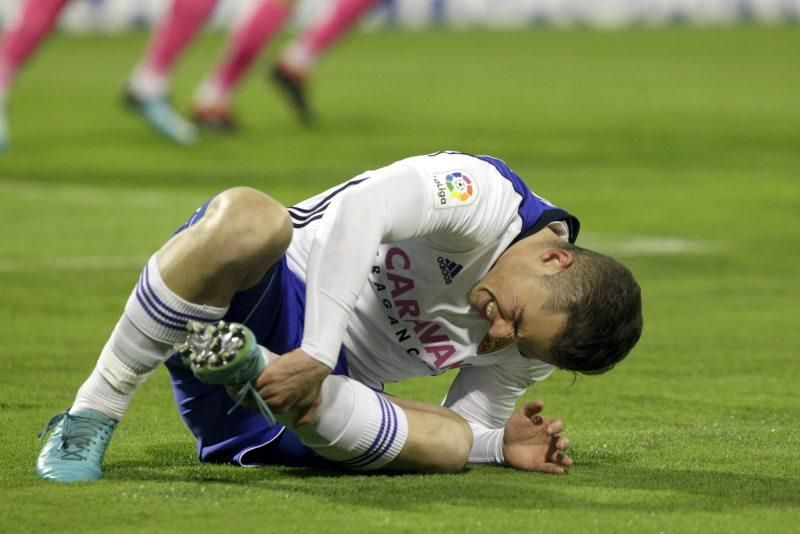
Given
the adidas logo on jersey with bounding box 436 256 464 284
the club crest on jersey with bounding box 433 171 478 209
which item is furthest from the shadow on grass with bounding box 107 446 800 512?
the club crest on jersey with bounding box 433 171 478 209

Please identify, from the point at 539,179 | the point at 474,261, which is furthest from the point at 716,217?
the point at 474,261

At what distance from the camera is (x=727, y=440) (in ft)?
12.3

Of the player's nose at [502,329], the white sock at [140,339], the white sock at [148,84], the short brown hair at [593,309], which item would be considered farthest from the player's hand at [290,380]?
the white sock at [148,84]

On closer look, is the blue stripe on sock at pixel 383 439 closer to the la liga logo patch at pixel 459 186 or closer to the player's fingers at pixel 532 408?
the player's fingers at pixel 532 408

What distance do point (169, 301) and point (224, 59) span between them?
9.15 meters

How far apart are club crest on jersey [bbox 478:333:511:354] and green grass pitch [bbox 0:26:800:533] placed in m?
0.24

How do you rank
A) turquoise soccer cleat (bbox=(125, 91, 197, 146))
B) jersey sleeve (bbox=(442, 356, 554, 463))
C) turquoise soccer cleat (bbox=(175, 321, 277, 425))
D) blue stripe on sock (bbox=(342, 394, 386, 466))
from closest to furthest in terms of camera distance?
1. turquoise soccer cleat (bbox=(175, 321, 277, 425))
2. blue stripe on sock (bbox=(342, 394, 386, 466))
3. jersey sleeve (bbox=(442, 356, 554, 463))
4. turquoise soccer cleat (bbox=(125, 91, 197, 146))

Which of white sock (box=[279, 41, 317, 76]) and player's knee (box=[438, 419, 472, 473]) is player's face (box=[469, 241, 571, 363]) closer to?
player's knee (box=[438, 419, 472, 473])

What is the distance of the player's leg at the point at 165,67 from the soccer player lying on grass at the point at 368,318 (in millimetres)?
7844

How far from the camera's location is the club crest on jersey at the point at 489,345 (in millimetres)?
3422

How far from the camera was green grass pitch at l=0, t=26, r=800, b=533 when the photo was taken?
3055 mm

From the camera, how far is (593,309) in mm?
3145

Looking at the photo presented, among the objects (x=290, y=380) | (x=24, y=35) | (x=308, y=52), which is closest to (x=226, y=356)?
(x=290, y=380)

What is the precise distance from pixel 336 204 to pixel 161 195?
19.3 ft
